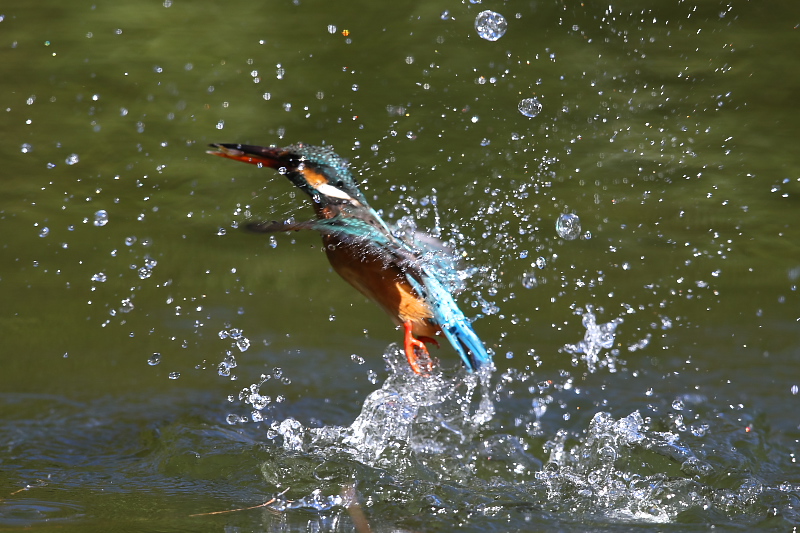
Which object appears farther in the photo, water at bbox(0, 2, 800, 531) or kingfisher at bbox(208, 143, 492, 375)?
water at bbox(0, 2, 800, 531)

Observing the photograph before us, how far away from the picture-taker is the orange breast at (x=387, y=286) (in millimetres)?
2297

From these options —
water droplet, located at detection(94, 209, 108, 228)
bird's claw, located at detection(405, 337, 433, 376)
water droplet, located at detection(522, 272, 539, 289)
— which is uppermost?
water droplet, located at detection(94, 209, 108, 228)

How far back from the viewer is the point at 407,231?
2.55 m

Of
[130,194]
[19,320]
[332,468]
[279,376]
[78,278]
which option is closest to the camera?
[332,468]

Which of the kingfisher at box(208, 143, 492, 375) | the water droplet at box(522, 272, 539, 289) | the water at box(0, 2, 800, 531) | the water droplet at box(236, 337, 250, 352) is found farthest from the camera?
the water droplet at box(522, 272, 539, 289)

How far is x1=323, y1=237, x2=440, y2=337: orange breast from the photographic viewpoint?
230 centimetres

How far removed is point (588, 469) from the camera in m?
2.24

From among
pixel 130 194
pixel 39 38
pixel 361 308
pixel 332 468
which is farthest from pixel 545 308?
pixel 39 38

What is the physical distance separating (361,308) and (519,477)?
144cm

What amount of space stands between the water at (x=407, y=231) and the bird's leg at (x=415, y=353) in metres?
0.12

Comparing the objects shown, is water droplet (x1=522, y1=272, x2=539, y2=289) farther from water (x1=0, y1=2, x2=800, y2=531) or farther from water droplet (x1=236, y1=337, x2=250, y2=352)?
water droplet (x1=236, y1=337, x2=250, y2=352)

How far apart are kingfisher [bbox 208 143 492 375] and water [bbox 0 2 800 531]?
0.50ft

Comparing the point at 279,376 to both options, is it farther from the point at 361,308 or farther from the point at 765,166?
the point at 765,166

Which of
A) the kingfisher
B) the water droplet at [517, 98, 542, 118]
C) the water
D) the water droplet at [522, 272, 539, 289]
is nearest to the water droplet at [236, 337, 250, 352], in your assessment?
the water
